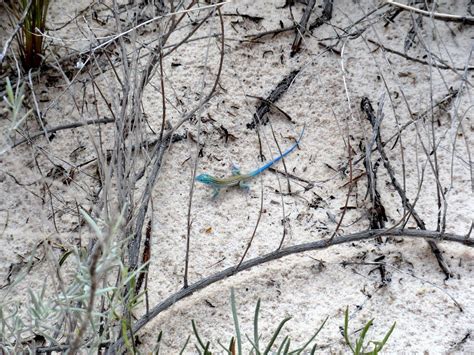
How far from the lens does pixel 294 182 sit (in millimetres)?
2137

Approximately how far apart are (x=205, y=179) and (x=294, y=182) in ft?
1.01

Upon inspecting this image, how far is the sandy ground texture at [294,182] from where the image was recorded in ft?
5.80

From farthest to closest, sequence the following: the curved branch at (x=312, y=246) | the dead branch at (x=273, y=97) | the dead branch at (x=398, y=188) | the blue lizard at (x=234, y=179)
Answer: the dead branch at (x=273, y=97), the blue lizard at (x=234, y=179), the dead branch at (x=398, y=188), the curved branch at (x=312, y=246)

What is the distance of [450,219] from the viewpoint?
1.95 meters

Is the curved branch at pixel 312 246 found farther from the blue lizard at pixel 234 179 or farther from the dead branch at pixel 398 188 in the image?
the blue lizard at pixel 234 179

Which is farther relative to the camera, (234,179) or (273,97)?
(273,97)

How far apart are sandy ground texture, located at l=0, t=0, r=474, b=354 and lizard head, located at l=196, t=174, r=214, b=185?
0.08 ft

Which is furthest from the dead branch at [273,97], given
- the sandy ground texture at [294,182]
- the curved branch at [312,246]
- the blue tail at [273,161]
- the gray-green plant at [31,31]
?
the gray-green plant at [31,31]

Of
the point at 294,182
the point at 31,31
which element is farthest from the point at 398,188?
the point at 31,31

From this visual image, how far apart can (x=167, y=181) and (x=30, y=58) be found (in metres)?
0.70

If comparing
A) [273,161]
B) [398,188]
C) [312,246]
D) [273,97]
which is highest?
[273,97]

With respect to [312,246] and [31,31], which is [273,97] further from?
[31,31]

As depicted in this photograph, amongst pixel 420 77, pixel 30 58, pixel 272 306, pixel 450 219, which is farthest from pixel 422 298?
pixel 30 58

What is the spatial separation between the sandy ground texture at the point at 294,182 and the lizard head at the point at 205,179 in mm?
25
